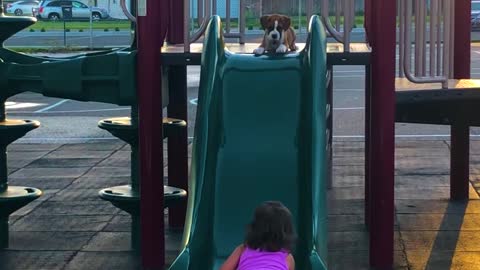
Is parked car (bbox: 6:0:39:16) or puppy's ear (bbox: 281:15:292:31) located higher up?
puppy's ear (bbox: 281:15:292:31)

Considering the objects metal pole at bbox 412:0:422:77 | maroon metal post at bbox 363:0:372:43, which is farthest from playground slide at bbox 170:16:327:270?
metal pole at bbox 412:0:422:77

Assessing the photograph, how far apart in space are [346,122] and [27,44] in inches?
837

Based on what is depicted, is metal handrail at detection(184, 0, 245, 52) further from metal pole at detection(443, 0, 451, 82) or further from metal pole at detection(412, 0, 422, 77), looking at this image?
metal pole at detection(443, 0, 451, 82)

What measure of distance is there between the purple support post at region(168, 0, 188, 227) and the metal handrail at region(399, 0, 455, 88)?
80.1 inches

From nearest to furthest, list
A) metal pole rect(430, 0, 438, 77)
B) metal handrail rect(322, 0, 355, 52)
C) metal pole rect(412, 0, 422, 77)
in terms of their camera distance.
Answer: metal handrail rect(322, 0, 355, 52) < metal pole rect(412, 0, 422, 77) < metal pole rect(430, 0, 438, 77)

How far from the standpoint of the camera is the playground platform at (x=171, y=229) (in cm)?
713

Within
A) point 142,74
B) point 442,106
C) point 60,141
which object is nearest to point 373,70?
point 442,106

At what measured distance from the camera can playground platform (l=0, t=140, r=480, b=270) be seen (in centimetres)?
713

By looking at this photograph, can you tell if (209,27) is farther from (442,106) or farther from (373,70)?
(442,106)

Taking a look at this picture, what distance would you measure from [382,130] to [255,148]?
1066 mm

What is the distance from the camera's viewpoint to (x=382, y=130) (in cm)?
657

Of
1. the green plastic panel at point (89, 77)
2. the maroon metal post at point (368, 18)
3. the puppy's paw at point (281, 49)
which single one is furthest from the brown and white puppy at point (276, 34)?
the green plastic panel at point (89, 77)

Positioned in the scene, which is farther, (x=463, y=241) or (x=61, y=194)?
(x=61, y=194)

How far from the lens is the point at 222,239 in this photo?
228 inches
